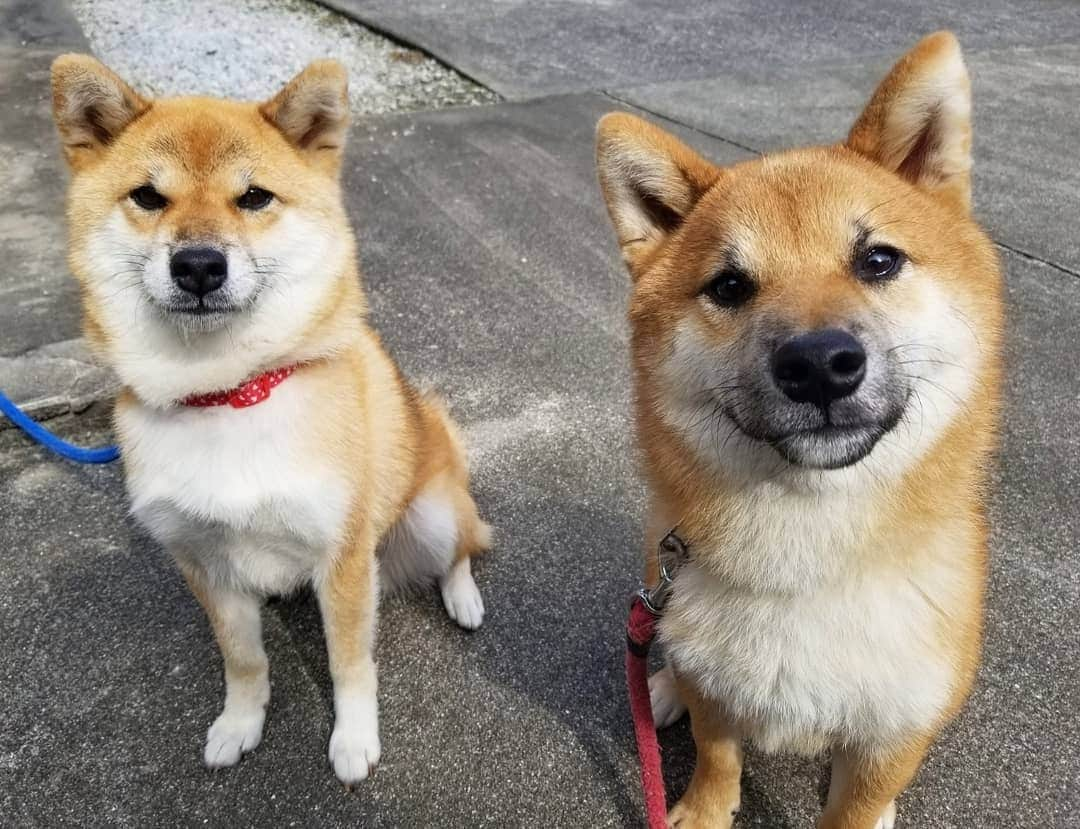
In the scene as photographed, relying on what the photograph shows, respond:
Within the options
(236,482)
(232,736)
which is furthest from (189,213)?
(232,736)

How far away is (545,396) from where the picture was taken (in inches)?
142

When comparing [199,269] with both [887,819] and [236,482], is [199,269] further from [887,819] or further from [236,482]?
[887,819]

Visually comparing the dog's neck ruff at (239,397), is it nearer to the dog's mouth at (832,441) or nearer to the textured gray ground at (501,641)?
the textured gray ground at (501,641)

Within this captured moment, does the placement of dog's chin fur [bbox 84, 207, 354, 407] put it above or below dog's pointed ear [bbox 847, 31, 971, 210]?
below

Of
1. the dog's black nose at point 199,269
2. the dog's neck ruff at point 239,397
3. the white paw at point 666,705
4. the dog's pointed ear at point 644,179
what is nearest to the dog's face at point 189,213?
the dog's black nose at point 199,269

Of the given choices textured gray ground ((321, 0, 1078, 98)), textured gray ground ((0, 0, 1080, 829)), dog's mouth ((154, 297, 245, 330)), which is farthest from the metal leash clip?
textured gray ground ((321, 0, 1078, 98))

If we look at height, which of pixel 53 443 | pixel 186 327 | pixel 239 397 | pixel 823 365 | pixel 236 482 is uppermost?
pixel 823 365

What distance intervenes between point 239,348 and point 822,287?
4.56 ft

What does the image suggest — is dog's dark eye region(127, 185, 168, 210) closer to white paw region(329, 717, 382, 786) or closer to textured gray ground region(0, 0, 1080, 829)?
textured gray ground region(0, 0, 1080, 829)

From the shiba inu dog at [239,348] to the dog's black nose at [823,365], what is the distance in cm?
118

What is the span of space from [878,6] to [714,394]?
11168mm

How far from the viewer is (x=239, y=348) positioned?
1.93m

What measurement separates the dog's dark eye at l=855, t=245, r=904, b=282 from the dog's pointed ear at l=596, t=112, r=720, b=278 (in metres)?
0.42

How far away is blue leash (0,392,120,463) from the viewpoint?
2.89 meters
